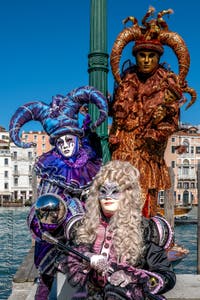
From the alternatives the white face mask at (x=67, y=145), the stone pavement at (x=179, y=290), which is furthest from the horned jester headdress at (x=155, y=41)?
the stone pavement at (x=179, y=290)

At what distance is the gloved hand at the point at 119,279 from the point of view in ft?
7.41

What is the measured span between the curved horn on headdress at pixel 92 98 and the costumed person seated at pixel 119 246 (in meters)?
1.97

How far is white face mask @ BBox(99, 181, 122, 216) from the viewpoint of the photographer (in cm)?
249

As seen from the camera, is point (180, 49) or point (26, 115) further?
point (180, 49)

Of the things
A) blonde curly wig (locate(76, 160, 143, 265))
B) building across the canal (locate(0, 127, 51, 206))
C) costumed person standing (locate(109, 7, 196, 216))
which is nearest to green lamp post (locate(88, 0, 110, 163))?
costumed person standing (locate(109, 7, 196, 216))

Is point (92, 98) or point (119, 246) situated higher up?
point (92, 98)

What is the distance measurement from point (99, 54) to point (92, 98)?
796 mm

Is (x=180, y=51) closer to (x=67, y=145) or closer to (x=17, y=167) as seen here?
(x=67, y=145)

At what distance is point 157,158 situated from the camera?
202 inches

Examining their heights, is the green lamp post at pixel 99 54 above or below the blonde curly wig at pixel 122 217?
above

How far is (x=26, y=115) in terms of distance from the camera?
179 inches

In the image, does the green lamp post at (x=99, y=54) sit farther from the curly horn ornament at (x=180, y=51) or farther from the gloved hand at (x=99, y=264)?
the gloved hand at (x=99, y=264)

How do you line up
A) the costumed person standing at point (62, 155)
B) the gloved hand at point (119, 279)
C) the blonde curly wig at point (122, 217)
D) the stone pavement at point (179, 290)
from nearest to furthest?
the gloved hand at point (119, 279)
the blonde curly wig at point (122, 217)
the stone pavement at point (179, 290)
the costumed person standing at point (62, 155)

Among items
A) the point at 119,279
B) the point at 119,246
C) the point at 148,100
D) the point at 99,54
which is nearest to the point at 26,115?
the point at 99,54
